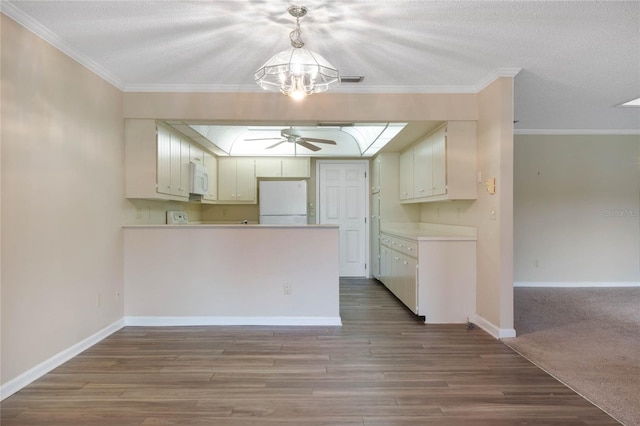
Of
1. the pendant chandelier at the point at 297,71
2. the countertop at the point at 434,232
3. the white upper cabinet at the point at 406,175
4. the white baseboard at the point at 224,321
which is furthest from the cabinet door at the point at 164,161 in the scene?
the white upper cabinet at the point at 406,175

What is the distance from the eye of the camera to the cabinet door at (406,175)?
4883 millimetres

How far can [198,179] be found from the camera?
4.62m

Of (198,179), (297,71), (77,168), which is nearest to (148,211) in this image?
(198,179)

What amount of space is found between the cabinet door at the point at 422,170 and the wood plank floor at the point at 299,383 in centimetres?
181

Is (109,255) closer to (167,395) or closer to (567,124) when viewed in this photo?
(167,395)

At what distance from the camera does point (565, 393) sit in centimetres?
217

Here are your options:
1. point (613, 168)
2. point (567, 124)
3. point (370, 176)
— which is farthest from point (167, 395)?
point (613, 168)

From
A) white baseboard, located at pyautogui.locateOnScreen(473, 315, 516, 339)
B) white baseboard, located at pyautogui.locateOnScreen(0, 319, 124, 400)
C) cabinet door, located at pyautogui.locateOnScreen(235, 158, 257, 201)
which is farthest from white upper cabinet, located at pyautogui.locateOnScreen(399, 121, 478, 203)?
white baseboard, located at pyautogui.locateOnScreen(0, 319, 124, 400)

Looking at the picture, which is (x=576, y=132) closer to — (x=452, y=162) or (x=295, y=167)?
(x=452, y=162)

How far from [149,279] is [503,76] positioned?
13.4 feet

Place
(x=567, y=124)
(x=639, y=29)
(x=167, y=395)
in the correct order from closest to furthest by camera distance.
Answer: (x=167, y=395), (x=639, y=29), (x=567, y=124)

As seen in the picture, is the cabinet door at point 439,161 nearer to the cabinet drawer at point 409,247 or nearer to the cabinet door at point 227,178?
the cabinet drawer at point 409,247

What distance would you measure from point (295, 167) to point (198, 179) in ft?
5.93

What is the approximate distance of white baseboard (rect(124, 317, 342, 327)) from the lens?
11.4 ft
